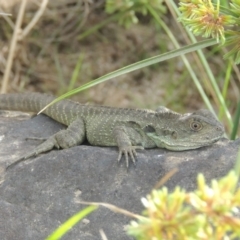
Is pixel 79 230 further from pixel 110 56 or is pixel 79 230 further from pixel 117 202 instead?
pixel 110 56

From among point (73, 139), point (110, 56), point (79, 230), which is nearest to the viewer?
point (79, 230)

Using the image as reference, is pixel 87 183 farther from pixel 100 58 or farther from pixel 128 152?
pixel 100 58

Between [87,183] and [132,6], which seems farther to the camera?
[132,6]

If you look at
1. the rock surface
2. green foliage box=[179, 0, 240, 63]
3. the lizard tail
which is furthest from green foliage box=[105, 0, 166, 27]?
green foliage box=[179, 0, 240, 63]

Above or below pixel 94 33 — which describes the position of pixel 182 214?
above

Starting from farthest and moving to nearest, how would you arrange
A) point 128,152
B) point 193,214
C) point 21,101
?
point 21,101
point 128,152
point 193,214

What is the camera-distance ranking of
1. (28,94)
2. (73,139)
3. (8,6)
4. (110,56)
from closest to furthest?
(73,139) → (28,94) → (8,6) → (110,56)

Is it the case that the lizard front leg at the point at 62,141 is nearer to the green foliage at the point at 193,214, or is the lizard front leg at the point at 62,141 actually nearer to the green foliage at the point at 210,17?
the green foliage at the point at 210,17

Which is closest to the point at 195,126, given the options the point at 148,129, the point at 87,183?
the point at 148,129

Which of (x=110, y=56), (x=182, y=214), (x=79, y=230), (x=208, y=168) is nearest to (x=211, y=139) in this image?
(x=208, y=168)
